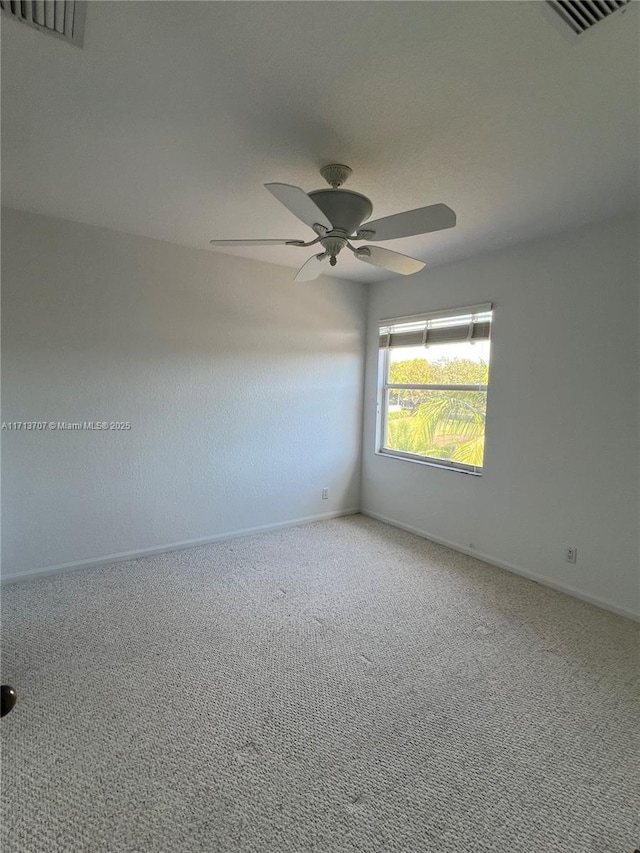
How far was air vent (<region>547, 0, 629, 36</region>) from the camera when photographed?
1.17m

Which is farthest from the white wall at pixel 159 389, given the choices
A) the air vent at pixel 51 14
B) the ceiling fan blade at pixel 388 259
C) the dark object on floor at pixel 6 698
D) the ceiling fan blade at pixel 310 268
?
the dark object on floor at pixel 6 698

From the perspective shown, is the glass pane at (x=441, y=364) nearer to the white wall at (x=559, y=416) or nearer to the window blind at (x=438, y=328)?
the window blind at (x=438, y=328)

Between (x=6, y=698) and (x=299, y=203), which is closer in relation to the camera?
(x=6, y=698)

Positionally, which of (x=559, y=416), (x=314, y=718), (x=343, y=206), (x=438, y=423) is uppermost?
(x=343, y=206)

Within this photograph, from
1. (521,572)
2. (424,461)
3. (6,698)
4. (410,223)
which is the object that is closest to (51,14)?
(410,223)

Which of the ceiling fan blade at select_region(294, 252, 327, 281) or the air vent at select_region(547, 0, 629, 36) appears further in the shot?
the ceiling fan blade at select_region(294, 252, 327, 281)

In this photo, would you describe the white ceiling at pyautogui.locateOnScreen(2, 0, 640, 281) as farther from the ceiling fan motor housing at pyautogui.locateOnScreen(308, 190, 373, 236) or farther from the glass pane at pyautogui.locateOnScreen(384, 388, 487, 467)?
the glass pane at pyautogui.locateOnScreen(384, 388, 487, 467)

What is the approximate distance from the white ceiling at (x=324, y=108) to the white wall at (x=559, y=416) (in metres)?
0.42

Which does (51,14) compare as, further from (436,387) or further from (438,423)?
(438,423)

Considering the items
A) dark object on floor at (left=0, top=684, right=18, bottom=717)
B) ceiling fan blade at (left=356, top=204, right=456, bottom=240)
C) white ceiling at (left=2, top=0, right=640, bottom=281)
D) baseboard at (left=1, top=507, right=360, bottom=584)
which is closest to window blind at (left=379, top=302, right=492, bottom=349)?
white ceiling at (left=2, top=0, right=640, bottom=281)

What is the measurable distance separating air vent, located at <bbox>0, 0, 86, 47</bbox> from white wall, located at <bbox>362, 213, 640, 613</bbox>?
2854 mm

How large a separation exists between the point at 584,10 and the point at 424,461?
3160 mm

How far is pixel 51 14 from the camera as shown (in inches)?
50.0

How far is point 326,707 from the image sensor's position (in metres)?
1.88
